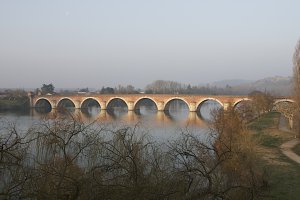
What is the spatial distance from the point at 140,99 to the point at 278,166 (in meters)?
42.8

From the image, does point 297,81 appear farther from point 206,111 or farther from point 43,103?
point 43,103

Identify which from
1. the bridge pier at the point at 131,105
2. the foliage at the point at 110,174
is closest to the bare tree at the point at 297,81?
the foliage at the point at 110,174

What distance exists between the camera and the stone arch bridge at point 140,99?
50.3 metres

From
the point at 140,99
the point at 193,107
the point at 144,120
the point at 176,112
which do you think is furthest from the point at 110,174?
the point at 140,99

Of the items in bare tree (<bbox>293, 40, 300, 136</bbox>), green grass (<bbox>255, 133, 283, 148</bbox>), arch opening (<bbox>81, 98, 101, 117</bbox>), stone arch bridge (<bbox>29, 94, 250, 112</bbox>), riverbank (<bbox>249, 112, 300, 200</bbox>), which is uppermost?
bare tree (<bbox>293, 40, 300, 136</bbox>)

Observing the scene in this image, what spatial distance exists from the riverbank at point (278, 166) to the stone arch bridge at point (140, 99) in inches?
912

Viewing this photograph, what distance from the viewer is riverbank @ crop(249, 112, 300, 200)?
1122 cm

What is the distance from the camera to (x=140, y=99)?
57.3 meters

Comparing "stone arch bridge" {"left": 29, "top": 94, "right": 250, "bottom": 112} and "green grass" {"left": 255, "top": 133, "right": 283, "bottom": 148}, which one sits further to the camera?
"stone arch bridge" {"left": 29, "top": 94, "right": 250, "bottom": 112}

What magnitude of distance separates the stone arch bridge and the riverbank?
23.2 m

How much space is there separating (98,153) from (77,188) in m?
2.12

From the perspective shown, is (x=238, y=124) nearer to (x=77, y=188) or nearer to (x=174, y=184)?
(x=174, y=184)

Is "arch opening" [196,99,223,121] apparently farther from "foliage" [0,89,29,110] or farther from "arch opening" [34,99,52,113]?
"foliage" [0,89,29,110]

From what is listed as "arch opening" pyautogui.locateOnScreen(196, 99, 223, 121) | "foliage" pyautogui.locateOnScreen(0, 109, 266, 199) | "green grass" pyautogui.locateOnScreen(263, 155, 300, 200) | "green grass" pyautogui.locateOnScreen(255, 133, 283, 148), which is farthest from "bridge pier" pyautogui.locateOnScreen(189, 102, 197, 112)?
"foliage" pyautogui.locateOnScreen(0, 109, 266, 199)
